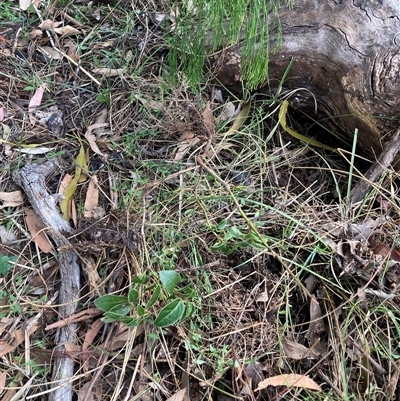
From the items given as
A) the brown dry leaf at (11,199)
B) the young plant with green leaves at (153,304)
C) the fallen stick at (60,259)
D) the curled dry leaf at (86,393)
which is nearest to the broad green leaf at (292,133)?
the young plant with green leaves at (153,304)

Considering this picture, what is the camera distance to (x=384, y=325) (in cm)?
117

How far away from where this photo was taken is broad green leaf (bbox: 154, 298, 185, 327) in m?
1.03

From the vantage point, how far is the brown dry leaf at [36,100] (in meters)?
1.47

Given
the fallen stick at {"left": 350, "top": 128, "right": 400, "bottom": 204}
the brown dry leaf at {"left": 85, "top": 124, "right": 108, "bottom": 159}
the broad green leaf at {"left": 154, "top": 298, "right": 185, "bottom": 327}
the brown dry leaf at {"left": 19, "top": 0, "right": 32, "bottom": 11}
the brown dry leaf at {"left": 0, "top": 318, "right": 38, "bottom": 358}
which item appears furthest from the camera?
the brown dry leaf at {"left": 19, "top": 0, "right": 32, "bottom": 11}

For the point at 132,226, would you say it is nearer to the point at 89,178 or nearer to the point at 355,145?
the point at 89,178

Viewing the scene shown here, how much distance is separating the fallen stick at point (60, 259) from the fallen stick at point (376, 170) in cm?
81

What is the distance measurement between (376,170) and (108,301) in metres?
0.82

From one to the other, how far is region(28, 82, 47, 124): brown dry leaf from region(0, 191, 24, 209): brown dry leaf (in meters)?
0.27

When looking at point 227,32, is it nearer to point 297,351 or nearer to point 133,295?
point 133,295

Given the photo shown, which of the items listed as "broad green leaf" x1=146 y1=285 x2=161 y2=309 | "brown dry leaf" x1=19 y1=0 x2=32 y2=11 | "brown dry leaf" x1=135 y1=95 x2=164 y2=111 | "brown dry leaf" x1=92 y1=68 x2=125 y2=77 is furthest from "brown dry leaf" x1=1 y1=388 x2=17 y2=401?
"brown dry leaf" x1=19 y1=0 x2=32 y2=11

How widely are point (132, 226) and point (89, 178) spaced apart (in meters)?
0.24

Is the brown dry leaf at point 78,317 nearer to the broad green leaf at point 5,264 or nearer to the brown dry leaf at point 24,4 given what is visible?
the broad green leaf at point 5,264

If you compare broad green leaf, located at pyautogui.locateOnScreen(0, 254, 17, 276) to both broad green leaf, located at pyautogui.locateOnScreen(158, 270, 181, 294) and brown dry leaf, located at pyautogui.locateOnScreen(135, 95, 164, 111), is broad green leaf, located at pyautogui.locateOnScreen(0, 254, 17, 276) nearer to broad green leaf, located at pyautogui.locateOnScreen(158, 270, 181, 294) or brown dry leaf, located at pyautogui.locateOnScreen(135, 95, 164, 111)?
broad green leaf, located at pyautogui.locateOnScreen(158, 270, 181, 294)

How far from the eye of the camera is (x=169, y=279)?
3.51 feet
